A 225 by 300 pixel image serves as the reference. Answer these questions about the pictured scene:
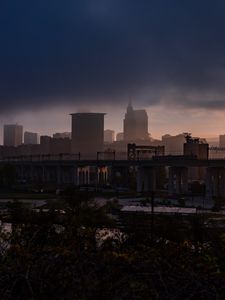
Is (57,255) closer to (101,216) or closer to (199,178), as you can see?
(101,216)

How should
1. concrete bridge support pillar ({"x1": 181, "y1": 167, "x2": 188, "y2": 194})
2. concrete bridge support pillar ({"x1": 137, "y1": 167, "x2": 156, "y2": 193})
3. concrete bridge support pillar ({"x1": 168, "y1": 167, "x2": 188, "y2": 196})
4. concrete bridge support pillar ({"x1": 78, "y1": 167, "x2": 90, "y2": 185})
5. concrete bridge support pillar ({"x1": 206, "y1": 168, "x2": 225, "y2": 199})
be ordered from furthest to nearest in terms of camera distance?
1. concrete bridge support pillar ({"x1": 78, "y1": 167, "x2": 90, "y2": 185})
2. concrete bridge support pillar ({"x1": 137, "y1": 167, "x2": 156, "y2": 193})
3. concrete bridge support pillar ({"x1": 181, "y1": 167, "x2": 188, "y2": 194})
4. concrete bridge support pillar ({"x1": 168, "y1": 167, "x2": 188, "y2": 196})
5. concrete bridge support pillar ({"x1": 206, "y1": 168, "x2": 225, "y2": 199})

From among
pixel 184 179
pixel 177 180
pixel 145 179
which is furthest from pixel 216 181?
pixel 145 179

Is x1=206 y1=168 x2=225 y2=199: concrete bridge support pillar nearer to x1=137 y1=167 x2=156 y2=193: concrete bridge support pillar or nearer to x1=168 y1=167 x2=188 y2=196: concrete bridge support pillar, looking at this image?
x1=168 y1=167 x2=188 y2=196: concrete bridge support pillar

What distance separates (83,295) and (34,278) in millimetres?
760

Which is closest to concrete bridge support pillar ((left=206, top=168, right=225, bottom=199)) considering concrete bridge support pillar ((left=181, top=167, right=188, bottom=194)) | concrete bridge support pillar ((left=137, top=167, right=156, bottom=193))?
concrete bridge support pillar ((left=181, top=167, right=188, bottom=194))

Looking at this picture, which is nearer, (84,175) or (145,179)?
(145,179)

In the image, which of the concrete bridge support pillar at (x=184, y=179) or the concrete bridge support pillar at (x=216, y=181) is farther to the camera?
the concrete bridge support pillar at (x=184, y=179)

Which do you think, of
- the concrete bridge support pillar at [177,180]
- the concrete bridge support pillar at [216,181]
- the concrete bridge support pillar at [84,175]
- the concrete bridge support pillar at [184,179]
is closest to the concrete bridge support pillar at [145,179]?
the concrete bridge support pillar at [177,180]

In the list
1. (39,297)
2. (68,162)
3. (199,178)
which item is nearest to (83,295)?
(39,297)

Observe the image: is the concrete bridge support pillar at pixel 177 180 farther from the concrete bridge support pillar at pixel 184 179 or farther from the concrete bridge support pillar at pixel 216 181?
the concrete bridge support pillar at pixel 216 181

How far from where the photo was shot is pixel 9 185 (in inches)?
3767

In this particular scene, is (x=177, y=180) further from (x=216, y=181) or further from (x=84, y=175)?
(x=84, y=175)

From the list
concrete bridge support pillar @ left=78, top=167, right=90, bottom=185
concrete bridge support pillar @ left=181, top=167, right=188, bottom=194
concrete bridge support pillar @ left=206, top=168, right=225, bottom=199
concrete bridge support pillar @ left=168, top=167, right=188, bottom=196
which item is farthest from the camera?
concrete bridge support pillar @ left=78, top=167, right=90, bottom=185

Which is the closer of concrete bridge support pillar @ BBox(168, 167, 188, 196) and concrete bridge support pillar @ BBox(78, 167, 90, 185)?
concrete bridge support pillar @ BBox(168, 167, 188, 196)
